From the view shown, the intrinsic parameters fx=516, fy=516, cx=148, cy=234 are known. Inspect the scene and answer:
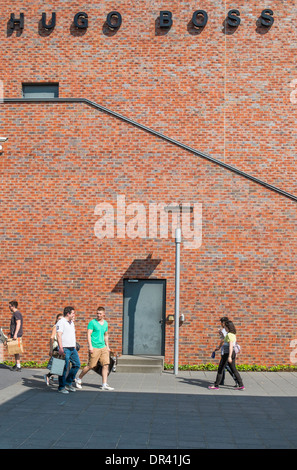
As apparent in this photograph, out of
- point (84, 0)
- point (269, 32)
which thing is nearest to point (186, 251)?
point (269, 32)

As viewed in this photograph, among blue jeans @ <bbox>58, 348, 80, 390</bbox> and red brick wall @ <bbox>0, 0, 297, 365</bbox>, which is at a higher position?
red brick wall @ <bbox>0, 0, 297, 365</bbox>

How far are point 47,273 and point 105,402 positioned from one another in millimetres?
5189

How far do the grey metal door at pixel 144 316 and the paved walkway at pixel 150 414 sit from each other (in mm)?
1307

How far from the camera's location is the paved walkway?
6949 mm

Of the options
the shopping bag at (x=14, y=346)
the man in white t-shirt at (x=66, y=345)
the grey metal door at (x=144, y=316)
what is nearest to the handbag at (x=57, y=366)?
the man in white t-shirt at (x=66, y=345)

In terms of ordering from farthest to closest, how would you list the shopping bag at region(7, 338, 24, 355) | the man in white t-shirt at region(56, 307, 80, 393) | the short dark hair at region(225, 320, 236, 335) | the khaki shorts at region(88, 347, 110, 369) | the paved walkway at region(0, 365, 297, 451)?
the shopping bag at region(7, 338, 24, 355) < the short dark hair at region(225, 320, 236, 335) < the khaki shorts at region(88, 347, 110, 369) < the man in white t-shirt at region(56, 307, 80, 393) < the paved walkway at region(0, 365, 297, 451)

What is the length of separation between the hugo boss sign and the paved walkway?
34.3 feet

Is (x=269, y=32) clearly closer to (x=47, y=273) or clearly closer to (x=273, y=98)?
(x=273, y=98)

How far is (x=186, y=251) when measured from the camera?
13.9 metres

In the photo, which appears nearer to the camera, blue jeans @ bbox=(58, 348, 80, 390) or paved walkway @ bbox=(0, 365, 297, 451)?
paved walkway @ bbox=(0, 365, 297, 451)

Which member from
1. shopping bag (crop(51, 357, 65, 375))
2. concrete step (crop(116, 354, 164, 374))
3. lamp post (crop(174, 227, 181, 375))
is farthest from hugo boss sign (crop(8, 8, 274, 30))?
Answer: shopping bag (crop(51, 357, 65, 375))

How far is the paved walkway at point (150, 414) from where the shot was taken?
695 cm

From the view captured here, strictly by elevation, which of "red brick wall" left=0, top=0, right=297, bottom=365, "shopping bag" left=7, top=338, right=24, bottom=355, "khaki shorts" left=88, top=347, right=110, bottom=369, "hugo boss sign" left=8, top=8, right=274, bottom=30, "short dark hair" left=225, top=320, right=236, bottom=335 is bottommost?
"shopping bag" left=7, top=338, right=24, bottom=355

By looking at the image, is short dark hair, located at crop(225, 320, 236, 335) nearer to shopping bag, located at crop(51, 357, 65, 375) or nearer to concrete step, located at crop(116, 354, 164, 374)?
concrete step, located at crop(116, 354, 164, 374)
